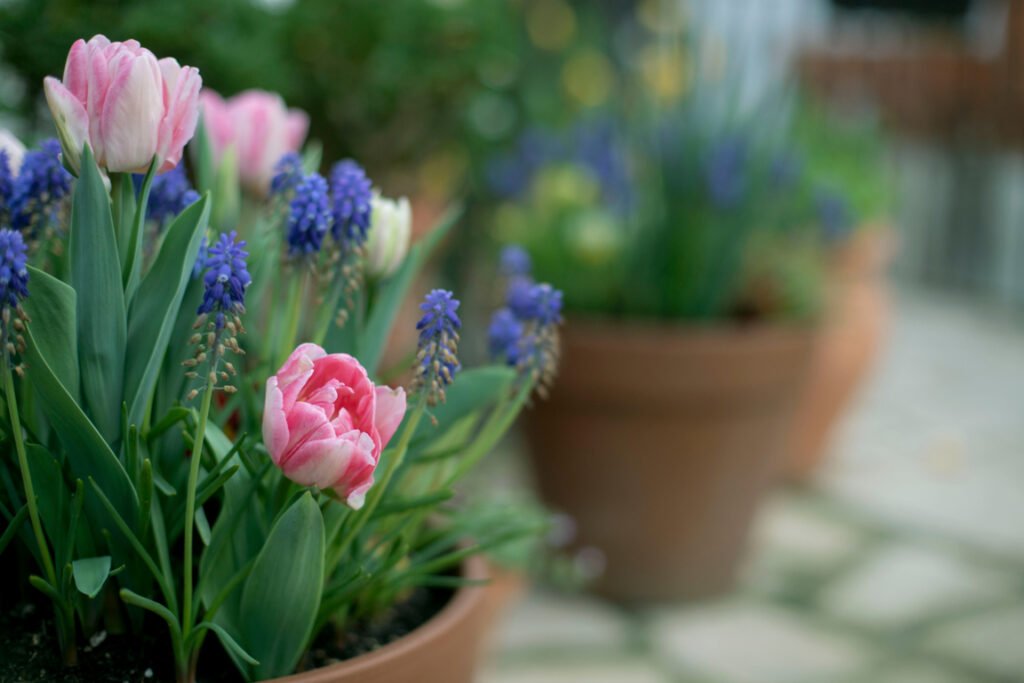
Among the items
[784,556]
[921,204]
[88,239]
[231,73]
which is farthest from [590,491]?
[921,204]

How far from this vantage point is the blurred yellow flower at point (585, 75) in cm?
289

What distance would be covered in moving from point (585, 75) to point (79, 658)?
2.39 meters

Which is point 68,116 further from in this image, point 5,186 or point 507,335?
point 507,335

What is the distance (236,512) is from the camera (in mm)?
734

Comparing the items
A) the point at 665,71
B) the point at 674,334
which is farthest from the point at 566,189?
the point at 665,71

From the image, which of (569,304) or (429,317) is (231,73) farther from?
(429,317)

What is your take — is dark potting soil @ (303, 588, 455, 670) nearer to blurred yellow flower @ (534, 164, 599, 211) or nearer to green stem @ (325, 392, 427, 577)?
green stem @ (325, 392, 427, 577)

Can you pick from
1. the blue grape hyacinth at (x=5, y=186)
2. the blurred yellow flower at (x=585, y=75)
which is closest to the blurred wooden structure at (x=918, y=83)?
the blurred yellow flower at (x=585, y=75)

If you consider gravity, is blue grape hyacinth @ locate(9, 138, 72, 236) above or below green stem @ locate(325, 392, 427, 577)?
above

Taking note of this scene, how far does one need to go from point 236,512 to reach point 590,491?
4.14 feet

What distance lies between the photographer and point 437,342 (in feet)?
2.32

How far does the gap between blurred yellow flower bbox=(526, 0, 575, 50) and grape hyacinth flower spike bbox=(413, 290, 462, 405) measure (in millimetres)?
2403

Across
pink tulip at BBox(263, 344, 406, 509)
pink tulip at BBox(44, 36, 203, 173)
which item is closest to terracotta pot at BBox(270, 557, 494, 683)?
pink tulip at BBox(263, 344, 406, 509)

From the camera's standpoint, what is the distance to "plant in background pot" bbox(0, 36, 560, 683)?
659 mm
